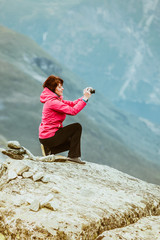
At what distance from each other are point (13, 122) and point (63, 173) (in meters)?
142

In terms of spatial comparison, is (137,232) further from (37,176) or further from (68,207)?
(37,176)

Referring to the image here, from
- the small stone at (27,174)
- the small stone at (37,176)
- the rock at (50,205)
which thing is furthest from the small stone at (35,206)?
the small stone at (27,174)

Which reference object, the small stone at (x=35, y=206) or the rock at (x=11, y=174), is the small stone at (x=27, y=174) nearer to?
the rock at (x=11, y=174)

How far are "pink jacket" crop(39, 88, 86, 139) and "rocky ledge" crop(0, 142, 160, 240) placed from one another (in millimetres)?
927

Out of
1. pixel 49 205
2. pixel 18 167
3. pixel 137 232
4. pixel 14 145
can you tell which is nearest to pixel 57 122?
pixel 14 145

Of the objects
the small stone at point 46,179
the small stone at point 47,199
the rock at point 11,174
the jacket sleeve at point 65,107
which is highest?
the jacket sleeve at point 65,107

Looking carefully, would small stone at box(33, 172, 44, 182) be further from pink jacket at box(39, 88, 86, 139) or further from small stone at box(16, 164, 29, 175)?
pink jacket at box(39, 88, 86, 139)

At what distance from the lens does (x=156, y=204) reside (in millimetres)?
5809

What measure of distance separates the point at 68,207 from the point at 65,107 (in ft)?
8.34

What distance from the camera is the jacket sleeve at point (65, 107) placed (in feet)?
21.2

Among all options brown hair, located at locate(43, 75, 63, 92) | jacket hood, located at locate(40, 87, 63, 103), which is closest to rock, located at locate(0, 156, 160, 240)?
jacket hood, located at locate(40, 87, 63, 103)

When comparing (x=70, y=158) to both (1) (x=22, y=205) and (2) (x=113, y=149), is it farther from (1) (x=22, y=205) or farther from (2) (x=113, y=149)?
(2) (x=113, y=149)

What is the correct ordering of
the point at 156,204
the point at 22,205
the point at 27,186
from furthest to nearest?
the point at 156,204 → the point at 27,186 → the point at 22,205

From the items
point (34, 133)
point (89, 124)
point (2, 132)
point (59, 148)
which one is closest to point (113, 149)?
point (89, 124)
